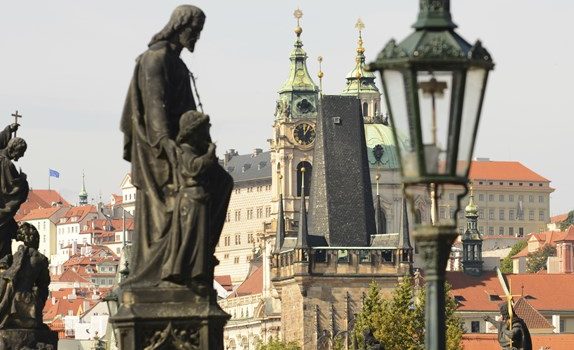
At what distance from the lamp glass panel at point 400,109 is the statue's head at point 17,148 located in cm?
759

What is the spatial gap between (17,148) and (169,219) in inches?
238

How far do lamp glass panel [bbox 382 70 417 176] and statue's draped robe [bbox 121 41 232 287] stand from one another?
1.63m

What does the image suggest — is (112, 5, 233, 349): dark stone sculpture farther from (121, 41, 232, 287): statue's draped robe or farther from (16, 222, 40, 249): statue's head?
(16, 222, 40, 249): statue's head

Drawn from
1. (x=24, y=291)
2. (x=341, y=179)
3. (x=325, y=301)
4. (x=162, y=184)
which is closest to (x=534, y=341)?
(x=325, y=301)

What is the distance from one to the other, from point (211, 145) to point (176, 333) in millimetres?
988

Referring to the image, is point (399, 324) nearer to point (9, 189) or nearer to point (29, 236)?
point (9, 189)

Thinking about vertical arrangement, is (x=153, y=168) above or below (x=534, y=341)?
above

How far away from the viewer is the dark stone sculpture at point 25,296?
17.3 m

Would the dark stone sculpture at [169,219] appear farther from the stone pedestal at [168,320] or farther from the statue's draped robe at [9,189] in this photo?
the statue's draped robe at [9,189]

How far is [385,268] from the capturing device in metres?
163

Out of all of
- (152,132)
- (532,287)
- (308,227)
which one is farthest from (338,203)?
(152,132)

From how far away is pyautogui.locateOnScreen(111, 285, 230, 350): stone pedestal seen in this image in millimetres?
12328

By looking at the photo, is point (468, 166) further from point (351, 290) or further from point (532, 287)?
point (532, 287)

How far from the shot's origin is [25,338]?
17.3m
